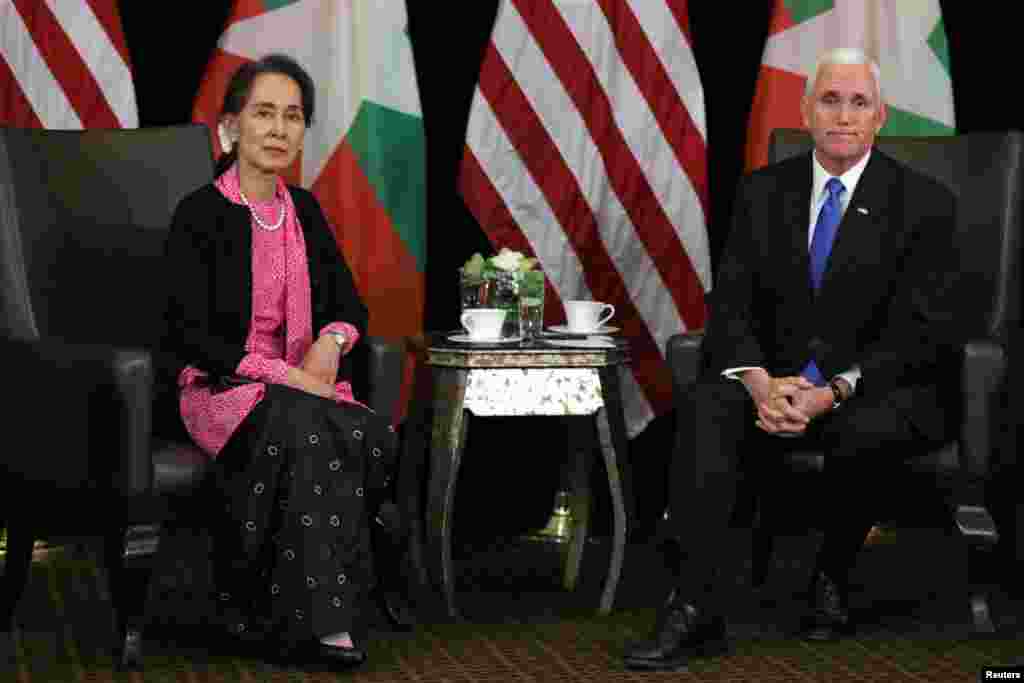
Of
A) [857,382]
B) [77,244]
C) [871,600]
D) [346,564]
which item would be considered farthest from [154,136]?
[871,600]

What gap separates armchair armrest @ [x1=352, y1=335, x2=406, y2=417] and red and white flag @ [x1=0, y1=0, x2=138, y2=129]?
3.77 ft

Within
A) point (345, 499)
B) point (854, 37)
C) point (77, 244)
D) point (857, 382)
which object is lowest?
point (345, 499)

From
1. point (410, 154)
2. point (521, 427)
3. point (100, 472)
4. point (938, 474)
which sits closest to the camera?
point (100, 472)

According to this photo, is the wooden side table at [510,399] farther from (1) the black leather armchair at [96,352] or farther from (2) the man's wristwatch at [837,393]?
(2) the man's wristwatch at [837,393]

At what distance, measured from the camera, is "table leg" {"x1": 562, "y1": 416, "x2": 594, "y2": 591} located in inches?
175

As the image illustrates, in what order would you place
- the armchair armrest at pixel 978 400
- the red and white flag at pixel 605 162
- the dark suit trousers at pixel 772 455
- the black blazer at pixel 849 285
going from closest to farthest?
the dark suit trousers at pixel 772 455 → the armchair armrest at pixel 978 400 → the black blazer at pixel 849 285 → the red and white flag at pixel 605 162

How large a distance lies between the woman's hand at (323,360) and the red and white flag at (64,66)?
1.15m

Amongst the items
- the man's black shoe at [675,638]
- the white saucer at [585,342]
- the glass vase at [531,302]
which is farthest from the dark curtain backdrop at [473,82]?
the man's black shoe at [675,638]

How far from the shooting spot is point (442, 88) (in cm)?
505

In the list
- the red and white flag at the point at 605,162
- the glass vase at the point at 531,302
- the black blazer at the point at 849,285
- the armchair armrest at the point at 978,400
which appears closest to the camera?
the armchair armrest at the point at 978,400

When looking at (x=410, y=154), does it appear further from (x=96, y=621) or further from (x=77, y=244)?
(x=96, y=621)

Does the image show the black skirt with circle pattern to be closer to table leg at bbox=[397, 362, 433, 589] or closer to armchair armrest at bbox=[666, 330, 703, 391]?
table leg at bbox=[397, 362, 433, 589]

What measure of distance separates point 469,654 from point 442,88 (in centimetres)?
189

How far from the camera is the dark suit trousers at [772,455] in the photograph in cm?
366
